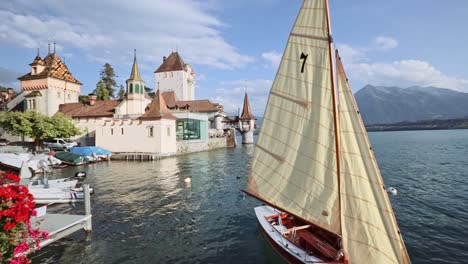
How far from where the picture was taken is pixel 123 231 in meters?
16.0

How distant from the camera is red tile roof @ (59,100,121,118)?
192ft

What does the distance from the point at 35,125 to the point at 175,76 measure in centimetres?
4789

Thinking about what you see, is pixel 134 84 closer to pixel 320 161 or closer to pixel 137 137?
pixel 137 137

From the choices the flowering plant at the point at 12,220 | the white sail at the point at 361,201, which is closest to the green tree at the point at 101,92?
the flowering plant at the point at 12,220

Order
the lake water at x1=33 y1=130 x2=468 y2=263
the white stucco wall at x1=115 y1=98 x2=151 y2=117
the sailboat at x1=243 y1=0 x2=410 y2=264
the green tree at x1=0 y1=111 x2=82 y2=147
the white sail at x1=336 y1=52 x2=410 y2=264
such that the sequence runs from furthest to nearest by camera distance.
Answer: the white stucco wall at x1=115 y1=98 x2=151 y2=117
the green tree at x1=0 y1=111 x2=82 y2=147
the lake water at x1=33 y1=130 x2=468 y2=263
the sailboat at x1=243 y1=0 x2=410 y2=264
the white sail at x1=336 y1=52 x2=410 y2=264

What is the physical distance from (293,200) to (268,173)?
4.78ft

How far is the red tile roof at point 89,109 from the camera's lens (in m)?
58.5

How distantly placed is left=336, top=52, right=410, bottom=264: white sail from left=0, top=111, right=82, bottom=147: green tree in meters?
55.2

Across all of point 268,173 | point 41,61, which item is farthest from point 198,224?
point 41,61

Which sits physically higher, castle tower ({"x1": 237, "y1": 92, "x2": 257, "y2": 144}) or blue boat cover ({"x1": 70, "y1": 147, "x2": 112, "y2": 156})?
castle tower ({"x1": 237, "y1": 92, "x2": 257, "y2": 144})

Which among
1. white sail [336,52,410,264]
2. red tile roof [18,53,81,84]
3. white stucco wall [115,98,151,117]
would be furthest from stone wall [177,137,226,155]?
white sail [336,52,410,264]

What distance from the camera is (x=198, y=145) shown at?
61.4m

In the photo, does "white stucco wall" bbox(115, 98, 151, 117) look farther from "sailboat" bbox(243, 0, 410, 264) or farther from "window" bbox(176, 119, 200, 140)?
"sailboat" bbox(243, 0, 410, 264)

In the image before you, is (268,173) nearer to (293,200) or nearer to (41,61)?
(293,200)
